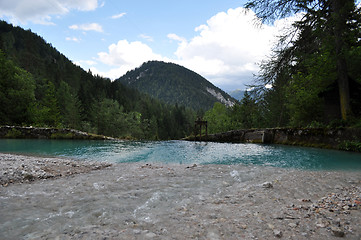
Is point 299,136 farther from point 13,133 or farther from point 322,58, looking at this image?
point 13,133

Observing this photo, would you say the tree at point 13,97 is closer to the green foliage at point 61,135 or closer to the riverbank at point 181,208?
the green foliage at point 61,135

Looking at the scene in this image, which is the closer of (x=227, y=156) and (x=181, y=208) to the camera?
(x=181, y=208)

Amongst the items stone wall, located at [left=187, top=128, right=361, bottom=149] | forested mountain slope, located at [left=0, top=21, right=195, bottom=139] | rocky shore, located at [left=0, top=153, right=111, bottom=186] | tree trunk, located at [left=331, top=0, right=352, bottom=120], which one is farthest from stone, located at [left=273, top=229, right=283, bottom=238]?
forested mountain slope, located at [left=0, top=21, right=195, bottom=139]

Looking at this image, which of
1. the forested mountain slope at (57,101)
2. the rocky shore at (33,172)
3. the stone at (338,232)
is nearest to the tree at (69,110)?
the forested mountain slope at (57,101)

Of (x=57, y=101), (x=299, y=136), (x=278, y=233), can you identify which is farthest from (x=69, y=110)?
(x=278, y=233)

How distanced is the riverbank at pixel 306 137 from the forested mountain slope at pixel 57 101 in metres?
30.1

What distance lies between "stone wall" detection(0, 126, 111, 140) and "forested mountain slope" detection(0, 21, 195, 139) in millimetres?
6950

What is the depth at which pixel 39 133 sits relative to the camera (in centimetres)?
2252

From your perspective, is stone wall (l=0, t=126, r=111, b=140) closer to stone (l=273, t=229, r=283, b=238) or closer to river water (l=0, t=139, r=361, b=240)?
river water (l=0, t=139, r=361, b=240)

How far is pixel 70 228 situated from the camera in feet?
10.4

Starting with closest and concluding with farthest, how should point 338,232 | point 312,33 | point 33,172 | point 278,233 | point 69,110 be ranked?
point 338,232 → point 278,233 → point 33,172 → point 312,33 → point 69,110

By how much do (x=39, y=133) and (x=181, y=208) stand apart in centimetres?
2512

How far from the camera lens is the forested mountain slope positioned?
29.6 metres

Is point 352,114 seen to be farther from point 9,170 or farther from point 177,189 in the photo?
point 9,170
